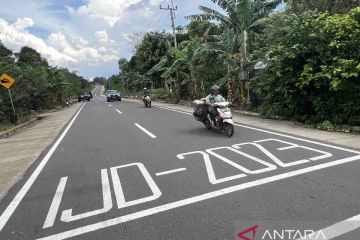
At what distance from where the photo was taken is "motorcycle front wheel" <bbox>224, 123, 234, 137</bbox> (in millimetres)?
10164

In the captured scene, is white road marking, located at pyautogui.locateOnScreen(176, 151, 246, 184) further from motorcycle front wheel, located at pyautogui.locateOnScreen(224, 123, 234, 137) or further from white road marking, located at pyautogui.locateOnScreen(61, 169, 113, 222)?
motorcycle front wheel, located at pyautogui.locateOnScreen(224, 123, 234, 137)

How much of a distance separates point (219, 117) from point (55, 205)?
631 centimetres

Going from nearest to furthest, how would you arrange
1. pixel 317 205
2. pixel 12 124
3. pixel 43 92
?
1. pixel 317 205
2. pixel 12 124
3. pixel 43 92

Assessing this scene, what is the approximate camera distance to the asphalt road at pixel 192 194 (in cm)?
405

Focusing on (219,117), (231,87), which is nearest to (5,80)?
(231,87)

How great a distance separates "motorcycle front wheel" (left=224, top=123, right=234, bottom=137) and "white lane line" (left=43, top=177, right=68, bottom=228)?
17.0 ft

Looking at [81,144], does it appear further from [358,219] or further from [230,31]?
[230,31]

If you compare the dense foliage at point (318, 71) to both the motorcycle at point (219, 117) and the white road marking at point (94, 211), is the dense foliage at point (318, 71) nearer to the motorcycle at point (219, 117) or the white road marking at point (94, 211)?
the motorcycle at point (219, 117)

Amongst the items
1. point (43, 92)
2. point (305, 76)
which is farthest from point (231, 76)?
point (43, 92)

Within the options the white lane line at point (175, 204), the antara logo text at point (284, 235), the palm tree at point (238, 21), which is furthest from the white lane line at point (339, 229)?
the palm tree at point (238, 21)

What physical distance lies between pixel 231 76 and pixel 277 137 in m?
9.80

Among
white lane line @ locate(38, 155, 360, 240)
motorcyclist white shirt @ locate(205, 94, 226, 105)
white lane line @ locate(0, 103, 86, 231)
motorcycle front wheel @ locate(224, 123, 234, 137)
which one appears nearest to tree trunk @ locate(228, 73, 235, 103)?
motorcyclist white shirt @ locate(205, 94, 226, 105)

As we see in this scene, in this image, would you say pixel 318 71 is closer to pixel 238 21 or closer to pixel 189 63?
pixel 238 21

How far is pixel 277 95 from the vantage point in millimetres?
13367
